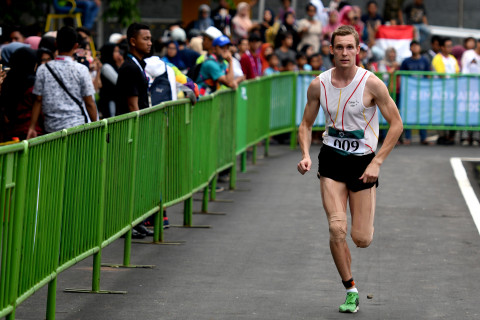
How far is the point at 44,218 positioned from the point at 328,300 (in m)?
2.49

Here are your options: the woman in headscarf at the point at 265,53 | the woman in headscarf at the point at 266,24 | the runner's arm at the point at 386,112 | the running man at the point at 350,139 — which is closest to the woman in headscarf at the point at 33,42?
the woman in headscarf at the point at 265,53

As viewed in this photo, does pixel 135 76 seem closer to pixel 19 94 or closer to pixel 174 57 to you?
pixel 19 94

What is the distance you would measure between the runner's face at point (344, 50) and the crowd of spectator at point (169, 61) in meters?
3.02

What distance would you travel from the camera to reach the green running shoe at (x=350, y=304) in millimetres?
8086

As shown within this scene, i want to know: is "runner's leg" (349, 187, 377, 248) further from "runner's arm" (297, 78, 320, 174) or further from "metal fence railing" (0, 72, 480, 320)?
"metal fence railing" (0, 72, 480, 320)

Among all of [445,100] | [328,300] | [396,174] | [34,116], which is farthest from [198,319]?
[445,100]

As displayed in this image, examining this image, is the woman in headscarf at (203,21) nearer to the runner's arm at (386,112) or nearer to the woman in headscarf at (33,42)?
the woman in headscarf at (33,42)

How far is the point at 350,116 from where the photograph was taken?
8266 millimetres

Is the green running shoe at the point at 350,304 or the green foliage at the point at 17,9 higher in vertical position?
the green foliage at the point at 17,9

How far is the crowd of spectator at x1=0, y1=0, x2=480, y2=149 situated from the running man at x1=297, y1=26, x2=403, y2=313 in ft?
9.53

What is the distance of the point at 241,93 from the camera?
51.4 ft

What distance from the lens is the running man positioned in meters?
8.19

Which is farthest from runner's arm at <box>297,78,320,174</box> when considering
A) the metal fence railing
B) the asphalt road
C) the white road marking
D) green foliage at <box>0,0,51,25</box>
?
green foliage at <box>0,0,51,25</box>

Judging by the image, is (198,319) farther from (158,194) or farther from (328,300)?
(158,194)
